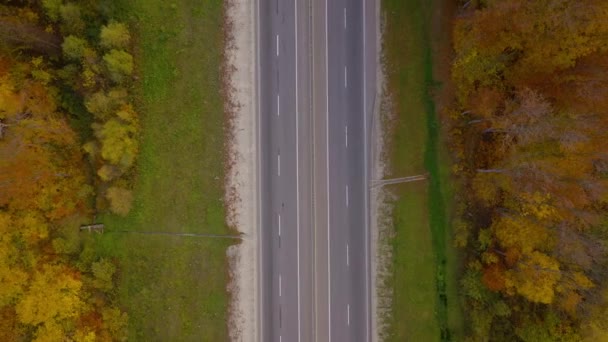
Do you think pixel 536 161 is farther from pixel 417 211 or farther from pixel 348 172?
pixel 348 172

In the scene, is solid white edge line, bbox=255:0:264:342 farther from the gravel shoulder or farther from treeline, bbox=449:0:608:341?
treeline, bbox=449:0:608:341

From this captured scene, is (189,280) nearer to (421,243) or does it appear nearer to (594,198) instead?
(421,243)

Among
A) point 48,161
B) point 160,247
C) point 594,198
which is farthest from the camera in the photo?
point 160,247

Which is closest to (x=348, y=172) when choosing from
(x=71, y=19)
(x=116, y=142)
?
(x=116, y=142)

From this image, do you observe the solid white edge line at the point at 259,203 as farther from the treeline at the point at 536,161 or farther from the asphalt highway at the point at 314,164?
the treeline at the point at 536,161

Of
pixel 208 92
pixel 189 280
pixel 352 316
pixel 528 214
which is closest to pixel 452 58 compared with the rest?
pixel 528 214

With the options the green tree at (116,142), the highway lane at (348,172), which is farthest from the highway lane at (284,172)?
the green tree at (116,142)
